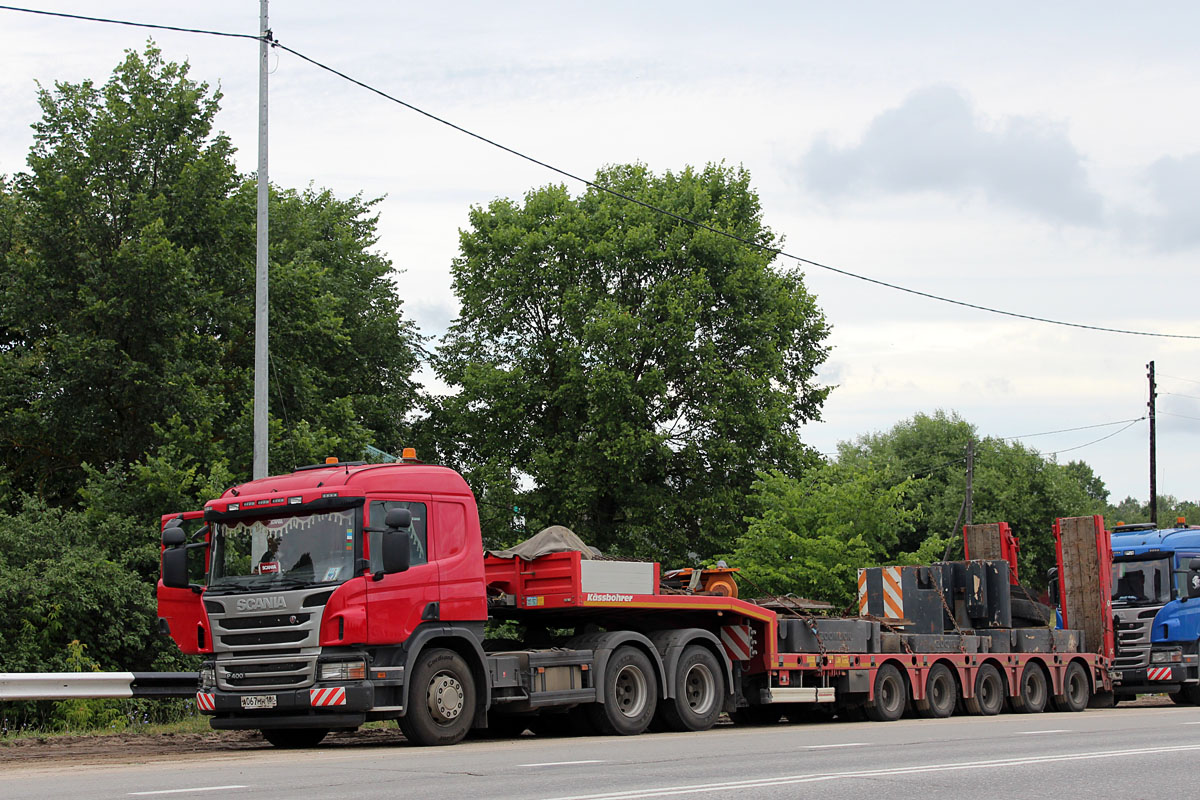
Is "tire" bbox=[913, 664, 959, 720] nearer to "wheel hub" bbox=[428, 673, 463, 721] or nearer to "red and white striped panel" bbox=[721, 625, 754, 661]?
"red and white striped panel" bbox=[721, 625, 754, 661]

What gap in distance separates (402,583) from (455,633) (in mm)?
991

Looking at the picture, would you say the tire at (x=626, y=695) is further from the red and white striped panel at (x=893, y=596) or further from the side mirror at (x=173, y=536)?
the red and white striped panel at (x=893, y=596)

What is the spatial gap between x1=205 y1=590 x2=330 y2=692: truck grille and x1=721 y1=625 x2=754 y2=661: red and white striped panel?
22.1ft

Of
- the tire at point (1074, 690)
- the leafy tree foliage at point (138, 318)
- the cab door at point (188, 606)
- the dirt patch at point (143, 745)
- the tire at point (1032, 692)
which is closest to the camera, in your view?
the dirt patch at point (143, 745)

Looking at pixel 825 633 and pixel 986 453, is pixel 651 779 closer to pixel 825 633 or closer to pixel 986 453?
pixel 825 633

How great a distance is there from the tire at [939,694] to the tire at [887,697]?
1.57 ft

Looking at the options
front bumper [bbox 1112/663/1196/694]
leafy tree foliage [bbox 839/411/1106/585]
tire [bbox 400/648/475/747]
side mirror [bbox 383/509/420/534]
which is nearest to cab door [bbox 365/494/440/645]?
side mirror [bbox 383/509/420/534]

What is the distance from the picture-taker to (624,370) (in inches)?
1576

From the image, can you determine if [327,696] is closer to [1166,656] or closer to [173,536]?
[173,536]

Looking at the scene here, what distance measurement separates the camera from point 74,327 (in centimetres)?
2952

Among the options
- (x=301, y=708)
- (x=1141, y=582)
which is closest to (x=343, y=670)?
(x=301, y=708)

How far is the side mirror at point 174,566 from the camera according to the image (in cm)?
1494

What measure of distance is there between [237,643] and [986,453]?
224ft

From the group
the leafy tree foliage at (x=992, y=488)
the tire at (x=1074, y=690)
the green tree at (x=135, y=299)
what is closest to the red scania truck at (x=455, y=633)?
the tire at (x=1074, y=690)
